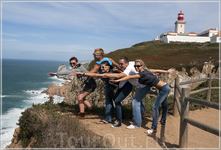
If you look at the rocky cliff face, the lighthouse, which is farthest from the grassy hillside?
the lighthouse

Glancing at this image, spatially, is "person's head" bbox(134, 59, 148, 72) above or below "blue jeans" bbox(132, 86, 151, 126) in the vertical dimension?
above

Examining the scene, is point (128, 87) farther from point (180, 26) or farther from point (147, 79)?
point (180, 26)

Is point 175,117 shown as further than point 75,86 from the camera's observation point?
No

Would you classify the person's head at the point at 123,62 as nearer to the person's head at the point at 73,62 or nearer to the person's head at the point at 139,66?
the person's head at the point at 139,66

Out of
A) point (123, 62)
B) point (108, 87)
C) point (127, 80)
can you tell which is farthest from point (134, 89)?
point (123, 62)

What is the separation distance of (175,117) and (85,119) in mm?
3316

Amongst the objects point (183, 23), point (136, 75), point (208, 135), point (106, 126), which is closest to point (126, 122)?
point (106, 126)

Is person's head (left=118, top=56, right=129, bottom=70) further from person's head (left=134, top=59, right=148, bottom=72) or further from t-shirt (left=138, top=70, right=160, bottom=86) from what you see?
t-shirt (left=138, top=70, right=160, bottom=86)

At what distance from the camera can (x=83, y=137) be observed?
3.92 meters

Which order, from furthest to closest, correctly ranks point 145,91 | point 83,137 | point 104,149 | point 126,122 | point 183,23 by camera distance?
point 183,23
point 126,122
point 145,91
point 83,137
point 104,149

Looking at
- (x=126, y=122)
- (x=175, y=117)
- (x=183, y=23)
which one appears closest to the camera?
(x=126, y=122)

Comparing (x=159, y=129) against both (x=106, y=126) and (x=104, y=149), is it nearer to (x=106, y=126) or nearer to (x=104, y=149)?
(x=106, y=126)

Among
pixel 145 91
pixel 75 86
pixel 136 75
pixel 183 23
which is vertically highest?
pixel 183 23

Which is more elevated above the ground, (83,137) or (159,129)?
(83,137)
